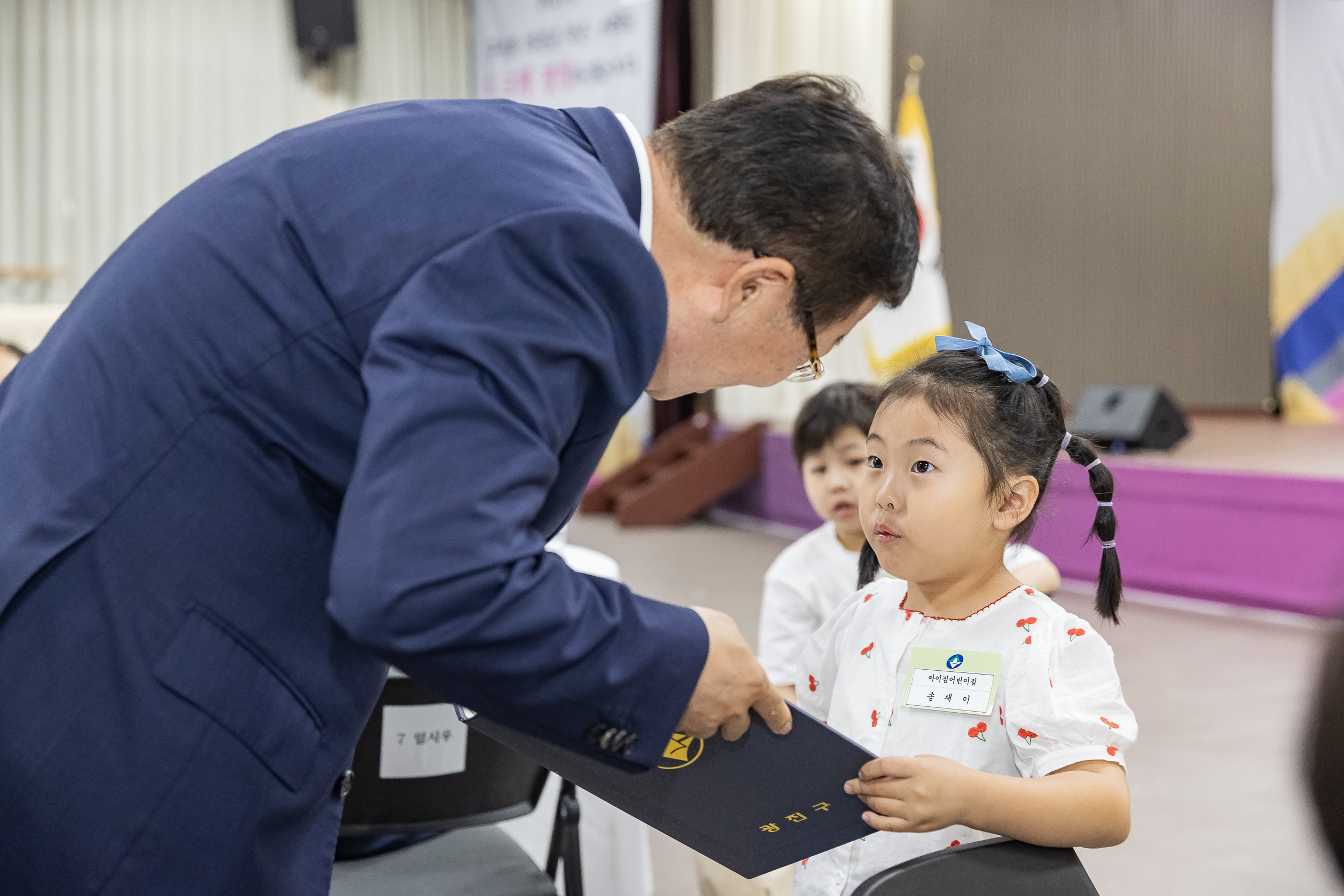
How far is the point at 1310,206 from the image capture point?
8094 millimetres

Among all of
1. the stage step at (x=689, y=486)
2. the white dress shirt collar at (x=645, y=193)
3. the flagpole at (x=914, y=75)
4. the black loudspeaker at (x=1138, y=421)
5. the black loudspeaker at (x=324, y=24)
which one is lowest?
the stage step at (x=689, y=486)

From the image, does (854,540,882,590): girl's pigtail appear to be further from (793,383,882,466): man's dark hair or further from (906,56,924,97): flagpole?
(906,56,924,97): flagpole

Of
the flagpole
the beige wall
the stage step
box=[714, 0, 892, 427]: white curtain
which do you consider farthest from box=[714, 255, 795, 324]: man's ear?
the beige wall

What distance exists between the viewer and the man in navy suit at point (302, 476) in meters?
0.72

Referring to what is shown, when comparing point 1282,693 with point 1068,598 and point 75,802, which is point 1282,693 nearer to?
point 1068,598

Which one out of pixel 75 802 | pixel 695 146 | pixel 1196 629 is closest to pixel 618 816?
pixel 75 802

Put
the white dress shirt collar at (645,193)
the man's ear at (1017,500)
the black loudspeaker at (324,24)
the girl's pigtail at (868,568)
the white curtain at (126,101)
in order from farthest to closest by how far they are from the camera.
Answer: the black loudspeaker at (324,24), the white curtain at (126,101), the girl's pigtail at (868,568), the man's ear at (1017,500), the white dress shirt collar at (645,193)

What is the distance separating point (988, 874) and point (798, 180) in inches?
23.5

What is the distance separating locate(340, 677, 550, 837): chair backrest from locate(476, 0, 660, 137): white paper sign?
6909 millimetres

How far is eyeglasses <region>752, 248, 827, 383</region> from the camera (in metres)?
0.95

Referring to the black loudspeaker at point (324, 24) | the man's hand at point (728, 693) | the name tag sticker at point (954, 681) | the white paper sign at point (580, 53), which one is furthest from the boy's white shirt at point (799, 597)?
the black loudspeaker at point (324, 24)

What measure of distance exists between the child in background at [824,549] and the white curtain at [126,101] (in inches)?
299

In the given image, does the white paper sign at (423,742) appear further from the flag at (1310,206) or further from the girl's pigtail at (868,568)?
the flag at (1310,206)

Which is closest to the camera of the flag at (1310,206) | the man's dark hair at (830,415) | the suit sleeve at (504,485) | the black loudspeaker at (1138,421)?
the suit sleeve at (504,485)
